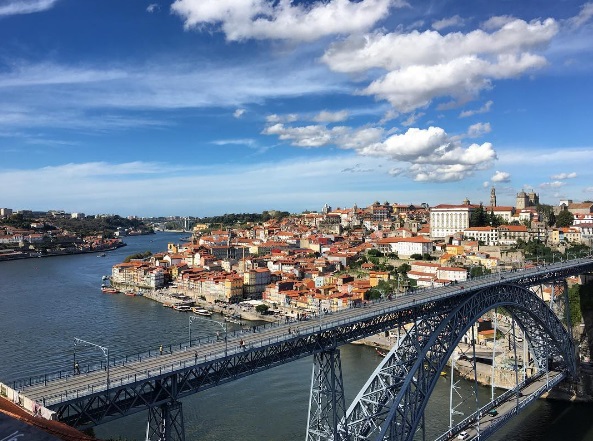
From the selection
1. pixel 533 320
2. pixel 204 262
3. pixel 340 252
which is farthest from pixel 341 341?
pixel 204 262

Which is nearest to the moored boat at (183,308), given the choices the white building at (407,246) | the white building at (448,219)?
the white building at (407,246)

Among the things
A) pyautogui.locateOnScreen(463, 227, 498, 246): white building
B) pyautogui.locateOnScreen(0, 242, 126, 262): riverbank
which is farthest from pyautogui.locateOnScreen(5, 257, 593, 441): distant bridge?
pyautogui.locateOnScreen(0, 242, 126, 262): riverbank

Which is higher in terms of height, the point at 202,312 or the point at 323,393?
the point at 323,393

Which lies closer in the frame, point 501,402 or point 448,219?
point 501,402

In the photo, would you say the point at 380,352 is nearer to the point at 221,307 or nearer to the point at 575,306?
the point at 575,306

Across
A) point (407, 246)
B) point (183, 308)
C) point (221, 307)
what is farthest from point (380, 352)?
point (407, 246)

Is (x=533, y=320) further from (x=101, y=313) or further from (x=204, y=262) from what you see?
(x=204, y=262)

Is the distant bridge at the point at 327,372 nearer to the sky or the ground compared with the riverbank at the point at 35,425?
nearer to the ground

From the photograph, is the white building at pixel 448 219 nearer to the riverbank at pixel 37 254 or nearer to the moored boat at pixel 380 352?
the moored boat at pixel 380 352
